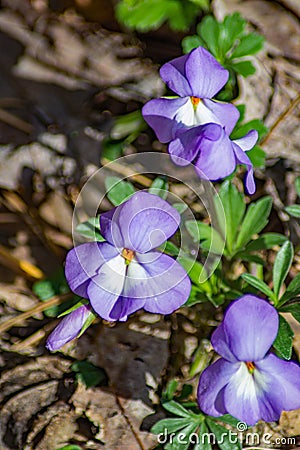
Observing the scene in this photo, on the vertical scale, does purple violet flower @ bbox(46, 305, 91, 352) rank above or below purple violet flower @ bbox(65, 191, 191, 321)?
below

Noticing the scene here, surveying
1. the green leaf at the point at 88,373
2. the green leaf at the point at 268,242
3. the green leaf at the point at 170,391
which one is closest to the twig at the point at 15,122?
the green leaf at the point at 88,373

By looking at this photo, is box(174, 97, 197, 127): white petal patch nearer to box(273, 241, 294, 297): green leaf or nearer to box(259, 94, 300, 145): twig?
box(273, 241, 294, 297): green leaf

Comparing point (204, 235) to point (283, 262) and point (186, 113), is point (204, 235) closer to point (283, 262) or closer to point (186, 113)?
point (283, 262)

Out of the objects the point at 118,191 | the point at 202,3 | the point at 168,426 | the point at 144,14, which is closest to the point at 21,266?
the point at 118,191

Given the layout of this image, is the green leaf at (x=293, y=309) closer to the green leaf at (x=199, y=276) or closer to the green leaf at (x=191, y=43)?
the green leaf at (x=199, y=276)

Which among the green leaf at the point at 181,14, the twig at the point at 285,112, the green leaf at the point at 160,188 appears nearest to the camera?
the green leaf at the point at 160,188

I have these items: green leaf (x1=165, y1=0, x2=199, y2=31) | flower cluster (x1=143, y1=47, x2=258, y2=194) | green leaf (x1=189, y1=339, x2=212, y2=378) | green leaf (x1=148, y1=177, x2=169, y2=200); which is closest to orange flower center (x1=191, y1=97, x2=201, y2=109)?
flower cluster (x1=143, y1=47, x2=258, y2=194)
